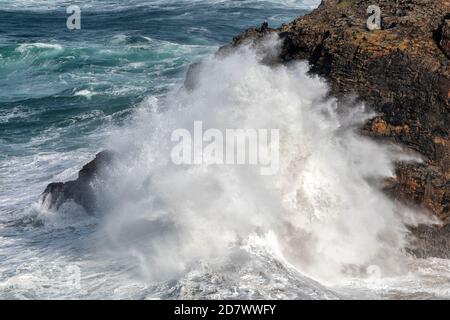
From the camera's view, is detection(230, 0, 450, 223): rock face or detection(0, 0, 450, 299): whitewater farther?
detection(230, 0, 450, 223): rock face

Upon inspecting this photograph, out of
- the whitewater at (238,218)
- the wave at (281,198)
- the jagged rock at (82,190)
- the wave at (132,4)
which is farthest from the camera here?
the wave at (132,4)

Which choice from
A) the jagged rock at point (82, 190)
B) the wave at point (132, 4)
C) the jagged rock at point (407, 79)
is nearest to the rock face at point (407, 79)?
the jagged rock at point (407, 79)

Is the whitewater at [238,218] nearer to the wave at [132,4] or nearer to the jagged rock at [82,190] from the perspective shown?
the jagged rock at [82,190]

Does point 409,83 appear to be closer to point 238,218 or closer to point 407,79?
point 407,79

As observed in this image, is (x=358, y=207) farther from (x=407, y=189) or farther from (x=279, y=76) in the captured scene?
(x=279, y=76)

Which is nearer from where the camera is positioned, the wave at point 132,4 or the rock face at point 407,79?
the rock face at point 407,79

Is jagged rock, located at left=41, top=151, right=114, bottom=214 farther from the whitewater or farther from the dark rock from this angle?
the dark rock

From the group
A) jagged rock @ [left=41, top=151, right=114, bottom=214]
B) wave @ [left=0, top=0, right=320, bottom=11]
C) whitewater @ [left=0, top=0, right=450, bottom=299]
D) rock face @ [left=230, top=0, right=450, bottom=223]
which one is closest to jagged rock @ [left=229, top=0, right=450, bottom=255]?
rock face @ [left=230, top=0, right=450, bottom=223]

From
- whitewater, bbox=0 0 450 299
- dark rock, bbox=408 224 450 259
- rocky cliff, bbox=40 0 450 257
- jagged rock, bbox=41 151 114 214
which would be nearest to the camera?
whitewater, bbox=0 0 450 299
